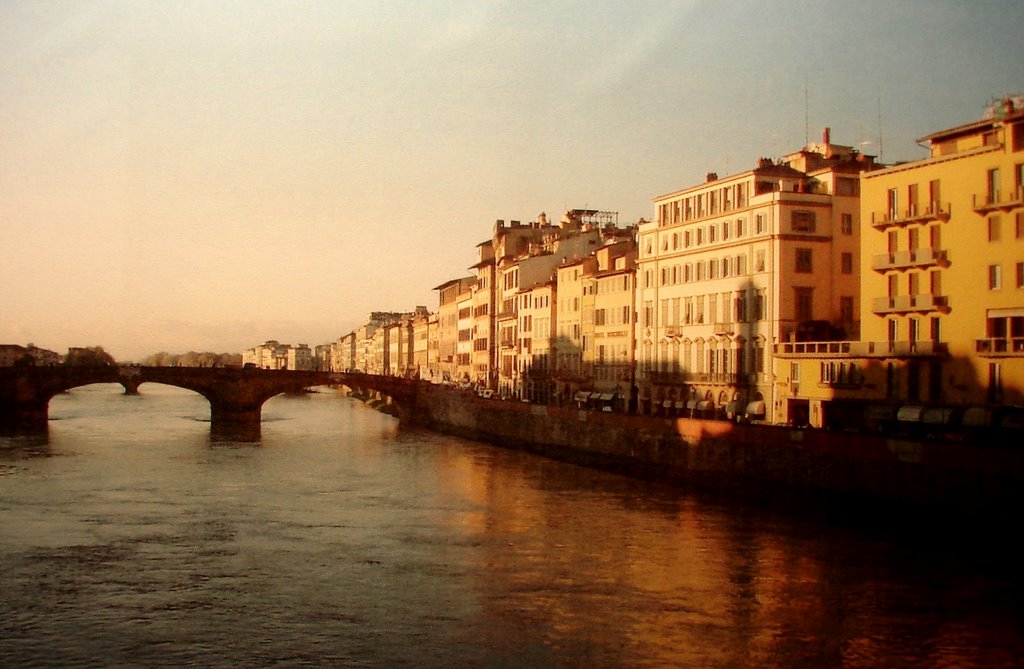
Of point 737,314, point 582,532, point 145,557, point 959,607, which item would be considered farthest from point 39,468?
point 959,607

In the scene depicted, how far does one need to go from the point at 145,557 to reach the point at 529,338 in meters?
49.7

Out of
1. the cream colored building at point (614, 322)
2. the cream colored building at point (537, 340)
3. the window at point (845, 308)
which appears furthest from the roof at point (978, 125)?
the cream colored building at point (537, 340)

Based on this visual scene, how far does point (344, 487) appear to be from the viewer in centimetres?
4394

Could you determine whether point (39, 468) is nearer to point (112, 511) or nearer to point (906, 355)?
point (112, 511)

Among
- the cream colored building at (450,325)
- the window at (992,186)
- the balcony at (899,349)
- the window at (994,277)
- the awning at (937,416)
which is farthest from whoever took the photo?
the cream colored building at (450,325)

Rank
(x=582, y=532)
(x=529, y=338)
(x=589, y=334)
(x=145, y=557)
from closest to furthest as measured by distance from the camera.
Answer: (x=145, y=557) < (x=582, y=532) < (x=589, y=334) < (x=529, y=338)

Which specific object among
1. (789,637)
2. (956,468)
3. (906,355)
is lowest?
(789,637)

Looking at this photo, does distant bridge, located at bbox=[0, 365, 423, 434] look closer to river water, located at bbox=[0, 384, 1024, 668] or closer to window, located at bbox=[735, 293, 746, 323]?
river water, located at bbox=[0, 384, 1024, 668]

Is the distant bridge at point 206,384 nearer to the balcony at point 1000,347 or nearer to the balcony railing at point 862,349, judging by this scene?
the balcony railing at point 862,349

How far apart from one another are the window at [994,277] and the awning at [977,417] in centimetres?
403

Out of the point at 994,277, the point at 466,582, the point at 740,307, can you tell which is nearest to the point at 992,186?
the point at 994,277

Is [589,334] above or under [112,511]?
above

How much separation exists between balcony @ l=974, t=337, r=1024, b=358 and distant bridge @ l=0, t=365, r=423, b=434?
5067 centimetres

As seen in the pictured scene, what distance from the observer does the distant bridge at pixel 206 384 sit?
74688mm
